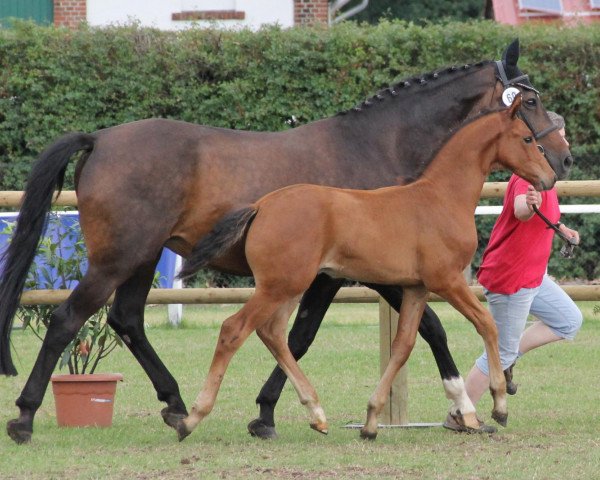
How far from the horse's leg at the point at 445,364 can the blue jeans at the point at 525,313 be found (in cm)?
22

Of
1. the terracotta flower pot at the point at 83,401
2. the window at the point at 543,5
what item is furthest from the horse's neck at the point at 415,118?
the window at the point at 543,5

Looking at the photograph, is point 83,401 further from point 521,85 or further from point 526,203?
point 521,85

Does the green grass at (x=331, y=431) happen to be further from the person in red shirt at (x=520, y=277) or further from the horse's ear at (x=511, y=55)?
the horse's ear at (x=511, y=55)

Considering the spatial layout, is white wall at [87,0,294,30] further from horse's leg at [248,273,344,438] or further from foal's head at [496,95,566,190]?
foal's head at [496,95,566,190]

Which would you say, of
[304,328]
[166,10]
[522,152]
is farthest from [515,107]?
[166,10]

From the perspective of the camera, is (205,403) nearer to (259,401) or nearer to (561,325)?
(259,401)

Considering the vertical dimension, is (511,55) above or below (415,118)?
above

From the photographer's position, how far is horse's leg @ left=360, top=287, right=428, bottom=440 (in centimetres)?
598

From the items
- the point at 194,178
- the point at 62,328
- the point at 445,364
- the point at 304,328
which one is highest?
the point at 194,178

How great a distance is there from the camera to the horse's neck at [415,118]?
633cm

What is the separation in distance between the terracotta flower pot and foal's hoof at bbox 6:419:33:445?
2.04 feet

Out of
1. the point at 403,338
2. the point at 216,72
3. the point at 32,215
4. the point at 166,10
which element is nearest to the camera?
the point at 403,338

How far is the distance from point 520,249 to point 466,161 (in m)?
0.59

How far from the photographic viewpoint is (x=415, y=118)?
6391 mm
